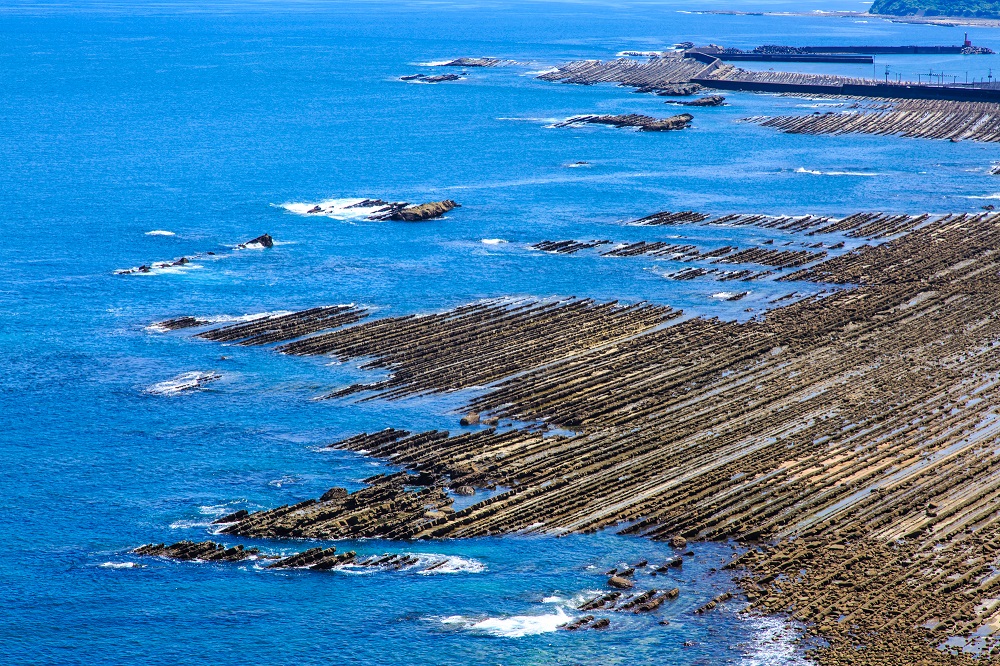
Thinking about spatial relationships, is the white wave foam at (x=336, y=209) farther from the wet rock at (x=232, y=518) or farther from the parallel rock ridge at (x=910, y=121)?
the parallel rock ridge at (x=910, y=121)

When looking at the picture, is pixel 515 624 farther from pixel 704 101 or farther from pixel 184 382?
pixel 704 101

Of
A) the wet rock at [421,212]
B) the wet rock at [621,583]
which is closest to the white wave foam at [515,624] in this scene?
the wet rock at [621,583]

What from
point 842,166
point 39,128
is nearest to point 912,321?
point 842,166

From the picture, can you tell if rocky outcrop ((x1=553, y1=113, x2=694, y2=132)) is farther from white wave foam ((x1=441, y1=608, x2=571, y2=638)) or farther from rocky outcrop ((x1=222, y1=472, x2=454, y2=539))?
white wave foam ((x1=441, y1=608, x2=571, y2=638))

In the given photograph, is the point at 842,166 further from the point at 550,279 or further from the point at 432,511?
the point at 432,511

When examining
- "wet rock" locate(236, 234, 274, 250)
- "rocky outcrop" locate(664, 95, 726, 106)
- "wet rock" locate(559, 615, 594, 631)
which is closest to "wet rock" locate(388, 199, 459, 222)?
"wet rock" locate(236, 234, 274, 250)

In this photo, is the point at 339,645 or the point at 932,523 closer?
the point at 339,645

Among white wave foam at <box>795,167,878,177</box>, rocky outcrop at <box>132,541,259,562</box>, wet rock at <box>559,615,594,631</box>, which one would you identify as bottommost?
wet rock at <box>559,615,594,631</box>
